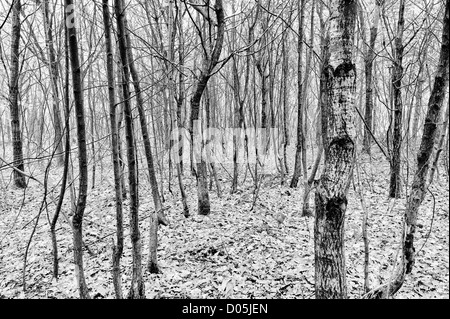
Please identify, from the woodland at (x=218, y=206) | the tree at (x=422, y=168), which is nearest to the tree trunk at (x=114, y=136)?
the woodland at (x=218, y=206)

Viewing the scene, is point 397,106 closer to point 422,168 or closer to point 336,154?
point 422,168

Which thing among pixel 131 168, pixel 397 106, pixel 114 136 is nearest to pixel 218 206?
pixel 131 168

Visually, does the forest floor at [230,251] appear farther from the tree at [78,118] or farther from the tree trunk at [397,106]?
the tree at [78,118]

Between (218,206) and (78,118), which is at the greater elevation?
(78,118)

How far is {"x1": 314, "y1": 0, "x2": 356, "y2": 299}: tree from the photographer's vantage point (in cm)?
194

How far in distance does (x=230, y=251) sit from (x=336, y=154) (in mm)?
2330

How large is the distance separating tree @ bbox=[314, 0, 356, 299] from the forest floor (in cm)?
75

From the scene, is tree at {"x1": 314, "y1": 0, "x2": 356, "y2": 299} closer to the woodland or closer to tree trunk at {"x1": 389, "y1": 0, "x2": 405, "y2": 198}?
the woodland

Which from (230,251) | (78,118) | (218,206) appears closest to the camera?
(78,118)

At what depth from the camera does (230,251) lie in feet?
12.6

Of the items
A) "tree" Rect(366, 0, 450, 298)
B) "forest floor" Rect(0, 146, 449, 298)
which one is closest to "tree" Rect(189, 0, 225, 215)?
"forest floor" Rect(0, 146, 449, 298)

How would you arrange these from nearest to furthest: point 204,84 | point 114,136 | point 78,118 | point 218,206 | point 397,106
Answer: point 78,118 < point 114,136 < point 204,84 < point 397,106 < point 218,206

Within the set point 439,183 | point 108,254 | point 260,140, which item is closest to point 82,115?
point 108,254
